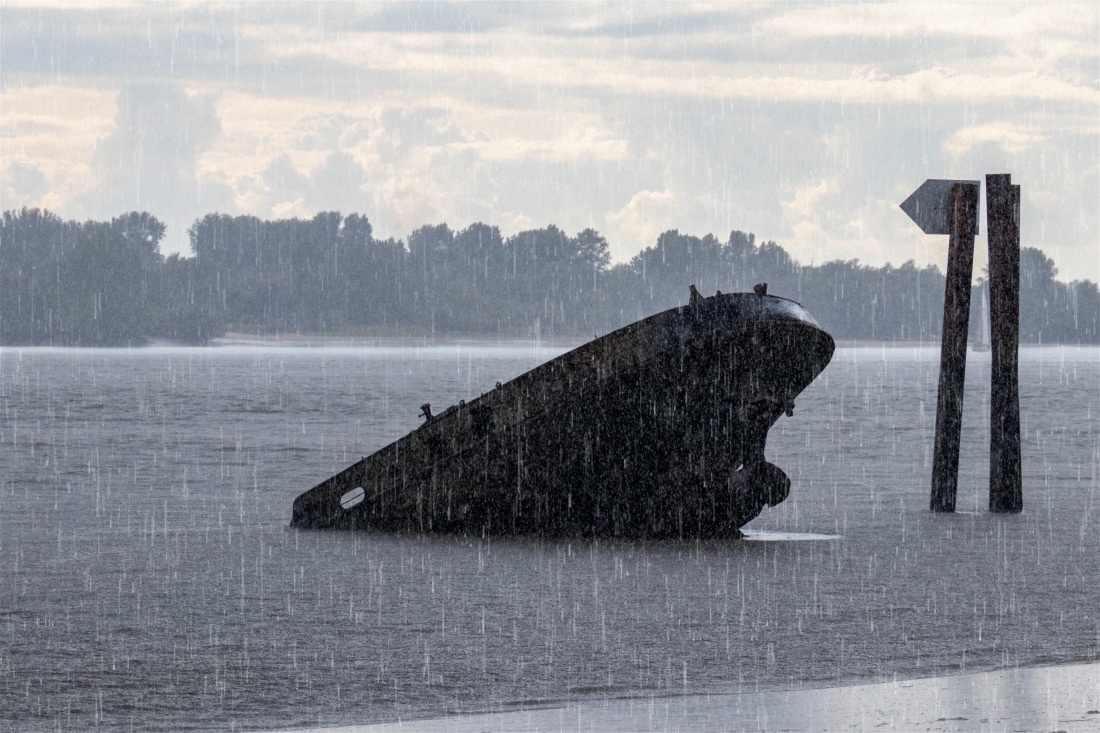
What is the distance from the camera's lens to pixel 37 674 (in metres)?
8.48

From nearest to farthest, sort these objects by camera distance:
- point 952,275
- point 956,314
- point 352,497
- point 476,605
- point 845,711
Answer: point 845,711 → point 476,605 → point 352,497 → point 952,275 → point 956,314

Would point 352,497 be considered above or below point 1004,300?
below

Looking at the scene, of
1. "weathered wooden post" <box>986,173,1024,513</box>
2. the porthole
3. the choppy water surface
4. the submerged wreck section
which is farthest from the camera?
"weathered wooden post" <box>986,173,1024,513</box>

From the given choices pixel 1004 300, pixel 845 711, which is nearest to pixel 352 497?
pixel 1004 300

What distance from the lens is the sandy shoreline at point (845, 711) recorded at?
6.64m

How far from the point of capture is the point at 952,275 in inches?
664

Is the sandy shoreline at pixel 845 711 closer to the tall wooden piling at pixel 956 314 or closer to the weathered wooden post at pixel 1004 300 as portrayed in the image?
the weathered wooden post at pixel 1004 300

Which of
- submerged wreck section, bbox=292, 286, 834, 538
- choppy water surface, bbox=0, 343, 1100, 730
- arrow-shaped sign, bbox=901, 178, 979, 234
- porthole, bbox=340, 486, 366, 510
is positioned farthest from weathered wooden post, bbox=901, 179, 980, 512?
porthole, bbox=340, 486, 366, 510

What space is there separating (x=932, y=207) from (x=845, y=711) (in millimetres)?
11080

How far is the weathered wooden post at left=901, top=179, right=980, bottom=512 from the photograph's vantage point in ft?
55.5

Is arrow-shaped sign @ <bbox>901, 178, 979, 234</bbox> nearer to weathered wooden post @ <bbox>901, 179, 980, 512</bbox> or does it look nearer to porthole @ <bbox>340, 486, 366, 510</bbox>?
weathered wooden post @ <bbox>901, 179, 980, 512</bbox>

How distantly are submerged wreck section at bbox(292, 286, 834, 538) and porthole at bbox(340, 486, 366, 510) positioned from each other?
163 millimetres

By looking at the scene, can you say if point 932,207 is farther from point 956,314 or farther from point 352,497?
point 352,497

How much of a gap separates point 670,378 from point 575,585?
8.79 ft
